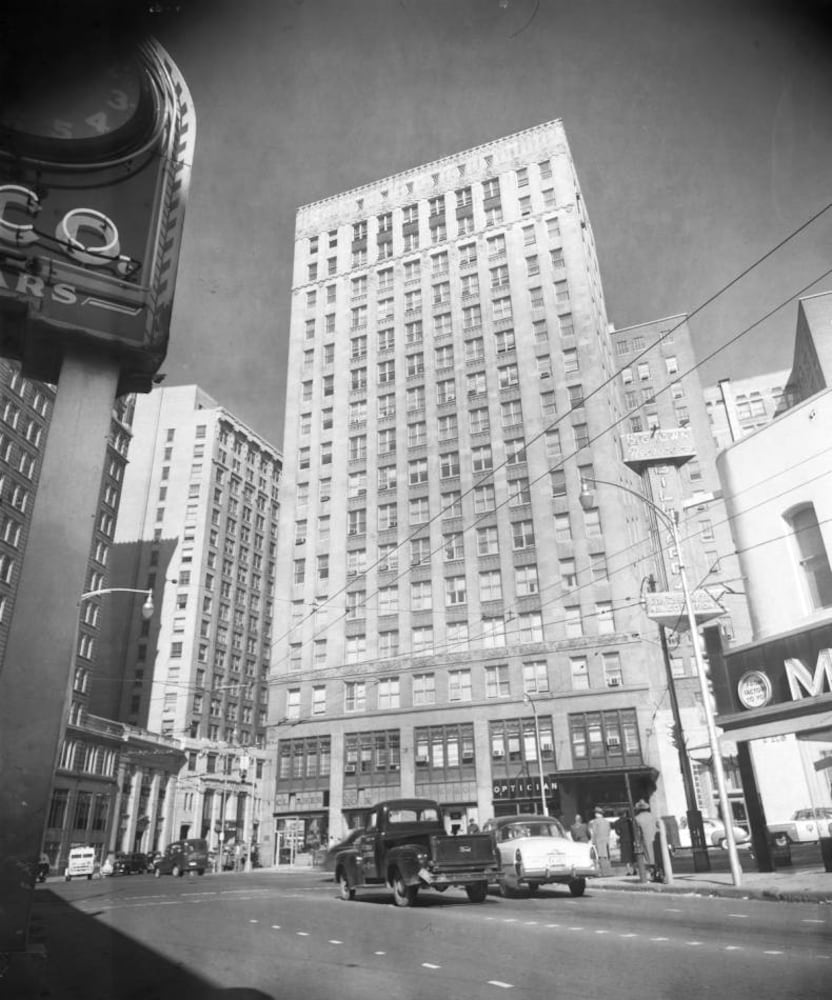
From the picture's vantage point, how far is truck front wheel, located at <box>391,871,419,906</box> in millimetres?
13406

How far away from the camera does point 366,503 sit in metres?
33.9

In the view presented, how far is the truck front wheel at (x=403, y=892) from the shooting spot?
13406 mm

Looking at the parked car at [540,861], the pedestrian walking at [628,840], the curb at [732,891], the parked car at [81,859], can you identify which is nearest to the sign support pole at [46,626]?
the parked car at [81,859]

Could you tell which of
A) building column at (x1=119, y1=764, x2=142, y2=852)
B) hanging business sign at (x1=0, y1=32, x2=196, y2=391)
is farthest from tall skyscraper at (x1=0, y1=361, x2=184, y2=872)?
building column at (x1=119, y1=764, x2=142, y2=852)

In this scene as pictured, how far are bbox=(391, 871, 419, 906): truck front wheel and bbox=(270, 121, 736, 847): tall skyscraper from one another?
5.60 meters

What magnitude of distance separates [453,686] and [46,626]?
30.8 metres

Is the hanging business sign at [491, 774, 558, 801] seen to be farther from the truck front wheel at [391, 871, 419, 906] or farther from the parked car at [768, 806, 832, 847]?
the truck front wheel at [391, 871, 419, 906]

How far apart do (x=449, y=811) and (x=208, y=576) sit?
810 cm

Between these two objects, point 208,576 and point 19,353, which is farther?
point 208,576

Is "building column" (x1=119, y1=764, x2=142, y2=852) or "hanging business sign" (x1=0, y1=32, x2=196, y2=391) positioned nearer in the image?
"hanging business sign" (x1=0, y1=32, x2=196, y2=391)

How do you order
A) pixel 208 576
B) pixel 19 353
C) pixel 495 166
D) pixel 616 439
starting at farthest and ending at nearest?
pixel 495 166, pixel 616 439, pixel 208 576, pixel 19 353

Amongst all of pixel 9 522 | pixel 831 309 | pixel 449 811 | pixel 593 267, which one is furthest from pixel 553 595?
pixel 9 522

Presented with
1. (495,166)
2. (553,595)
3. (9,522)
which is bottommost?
(9,522)

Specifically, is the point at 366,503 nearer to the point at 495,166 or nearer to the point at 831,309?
the point at 831,309
